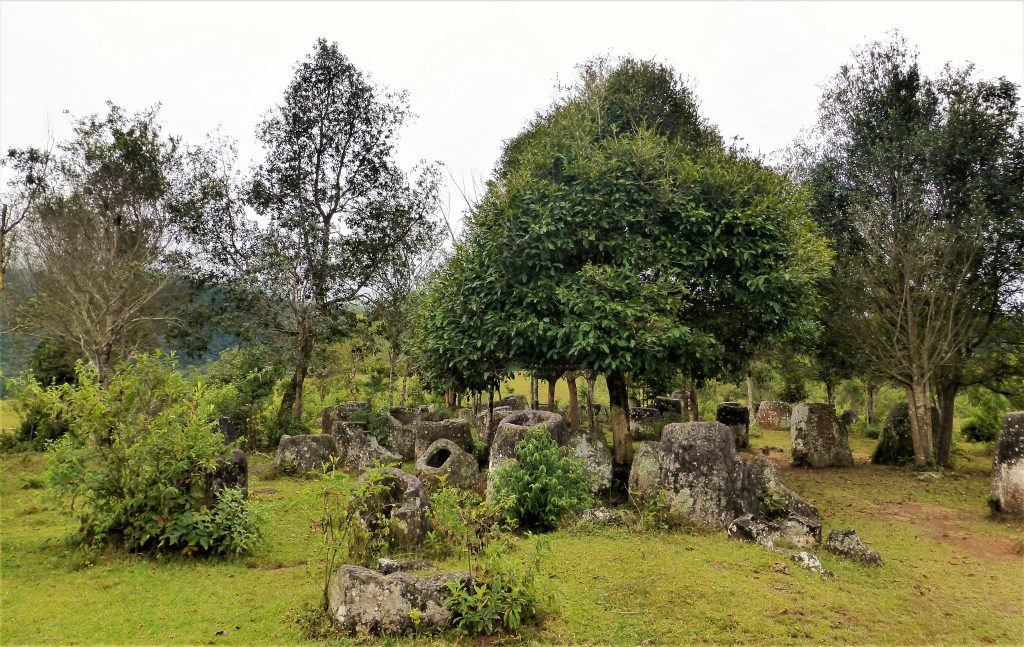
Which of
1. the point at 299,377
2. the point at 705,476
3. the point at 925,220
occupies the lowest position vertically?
the point at 705,476

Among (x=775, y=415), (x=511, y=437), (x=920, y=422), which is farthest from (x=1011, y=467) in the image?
(x=775, y=415)

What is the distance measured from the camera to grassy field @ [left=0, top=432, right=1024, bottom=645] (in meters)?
6.39

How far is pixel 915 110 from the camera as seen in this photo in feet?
63.1

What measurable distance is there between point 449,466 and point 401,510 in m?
5.27

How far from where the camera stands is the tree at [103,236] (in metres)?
21.6

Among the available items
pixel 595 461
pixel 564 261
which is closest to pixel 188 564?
pixel 595 461

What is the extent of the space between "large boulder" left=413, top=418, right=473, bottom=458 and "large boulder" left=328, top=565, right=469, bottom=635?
445 inches

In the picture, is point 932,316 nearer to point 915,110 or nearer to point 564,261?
point 915,110

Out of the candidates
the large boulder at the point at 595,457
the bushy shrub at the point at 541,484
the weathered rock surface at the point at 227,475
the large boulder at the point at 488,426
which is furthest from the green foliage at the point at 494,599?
the large boulder at the point at 488,426

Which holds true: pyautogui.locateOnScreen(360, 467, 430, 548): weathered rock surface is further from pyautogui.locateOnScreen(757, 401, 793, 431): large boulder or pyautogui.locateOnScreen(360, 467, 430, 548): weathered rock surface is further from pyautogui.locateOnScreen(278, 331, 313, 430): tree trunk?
pyautogui.locateOnScreen(757, 401, 793, 431): large boulder

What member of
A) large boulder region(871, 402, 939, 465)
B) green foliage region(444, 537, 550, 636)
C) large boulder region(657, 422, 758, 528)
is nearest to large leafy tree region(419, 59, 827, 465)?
large boulder region(657, 422, 758, 528)

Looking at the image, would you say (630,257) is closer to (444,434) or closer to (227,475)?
(444,434)

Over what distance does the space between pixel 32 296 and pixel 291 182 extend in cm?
1232

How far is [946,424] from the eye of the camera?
19.4 metres
